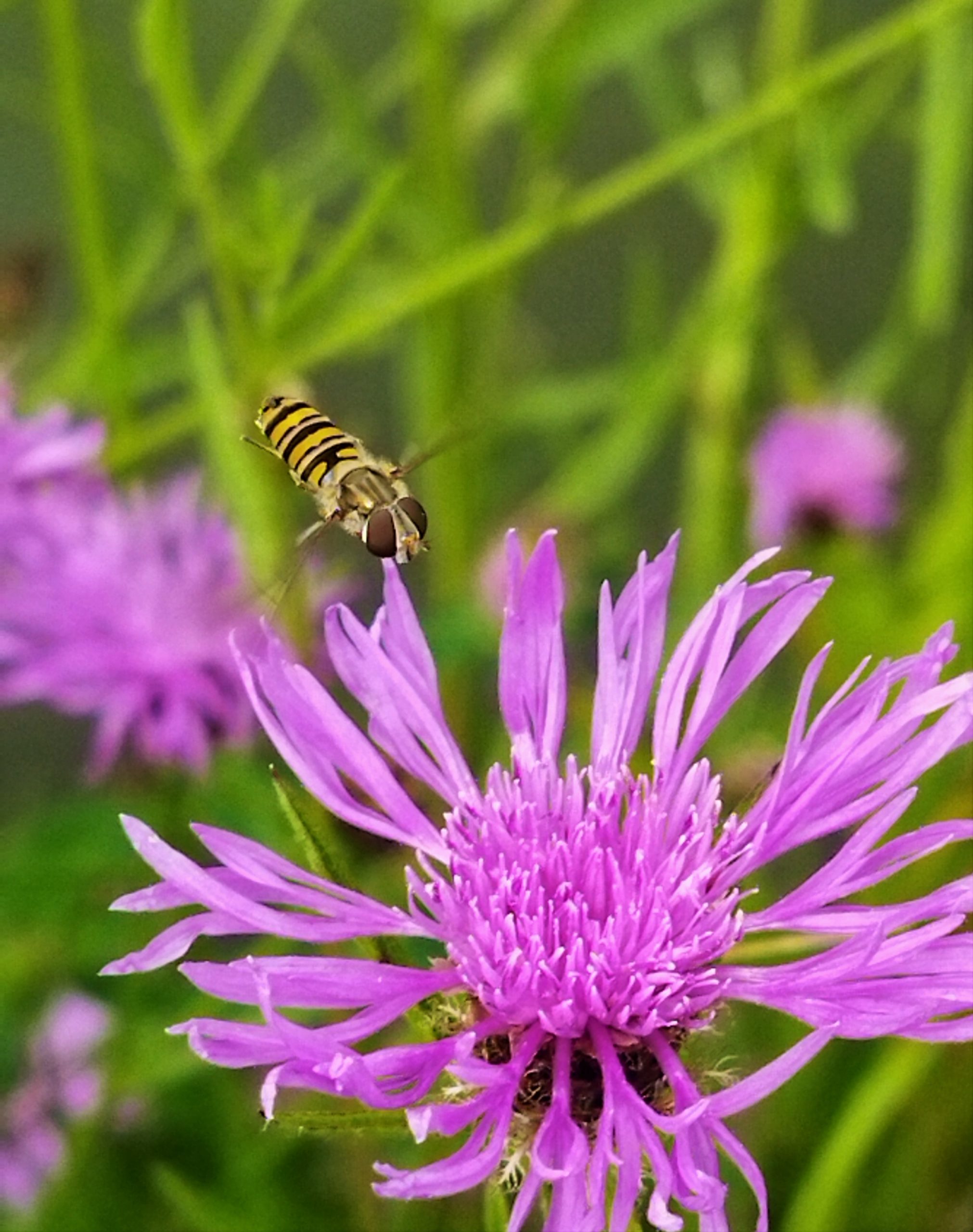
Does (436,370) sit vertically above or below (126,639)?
above

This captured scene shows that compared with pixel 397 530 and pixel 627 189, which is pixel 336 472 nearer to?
pixel 397 530

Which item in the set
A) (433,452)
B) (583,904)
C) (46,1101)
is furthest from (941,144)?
(46,1101)

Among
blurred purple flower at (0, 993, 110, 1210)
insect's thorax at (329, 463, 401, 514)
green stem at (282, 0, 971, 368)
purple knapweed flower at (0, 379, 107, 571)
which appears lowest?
blurred purple flower at (0, 993, 110, 1210)

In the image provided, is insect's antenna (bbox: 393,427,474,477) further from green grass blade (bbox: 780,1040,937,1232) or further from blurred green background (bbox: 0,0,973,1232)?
green grass blade (bbox: 780,1040,937,1232)

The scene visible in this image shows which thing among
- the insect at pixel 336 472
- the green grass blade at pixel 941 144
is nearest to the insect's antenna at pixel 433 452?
the insect at pixel 336 472

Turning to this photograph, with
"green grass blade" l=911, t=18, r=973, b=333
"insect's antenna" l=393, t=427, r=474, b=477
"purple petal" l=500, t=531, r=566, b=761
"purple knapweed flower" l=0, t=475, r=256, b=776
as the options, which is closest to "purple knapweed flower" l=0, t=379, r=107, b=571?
"purple knapweed flower" l=0, t=475, r=256, b=776

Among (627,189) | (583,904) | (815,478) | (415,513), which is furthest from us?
(815,478)
